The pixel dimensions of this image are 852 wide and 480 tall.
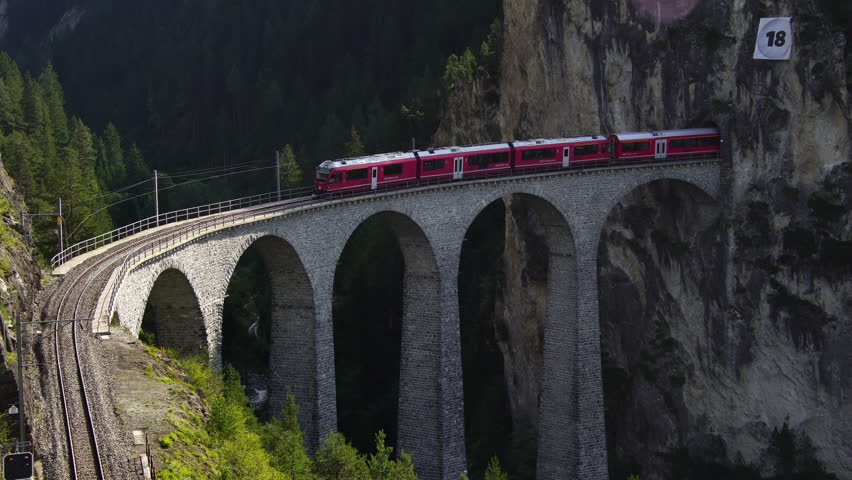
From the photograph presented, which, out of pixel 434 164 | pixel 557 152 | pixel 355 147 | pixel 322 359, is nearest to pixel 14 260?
pixel 322 359

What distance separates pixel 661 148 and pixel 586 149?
4.24 meters

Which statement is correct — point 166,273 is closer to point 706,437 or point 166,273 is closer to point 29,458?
point 29,458

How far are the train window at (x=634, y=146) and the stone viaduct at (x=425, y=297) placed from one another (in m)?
1.42

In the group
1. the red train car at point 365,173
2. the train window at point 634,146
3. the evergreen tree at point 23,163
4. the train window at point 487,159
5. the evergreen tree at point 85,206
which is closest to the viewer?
the red train car at point 365,173

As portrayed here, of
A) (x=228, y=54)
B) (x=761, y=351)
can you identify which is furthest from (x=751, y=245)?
(x=228, y=54)

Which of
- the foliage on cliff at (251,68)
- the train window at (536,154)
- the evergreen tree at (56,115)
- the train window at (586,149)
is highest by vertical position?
the foliage on cliff at (251,68)

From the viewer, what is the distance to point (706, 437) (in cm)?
6306

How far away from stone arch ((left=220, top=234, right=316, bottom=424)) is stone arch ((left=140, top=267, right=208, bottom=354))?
552 cm

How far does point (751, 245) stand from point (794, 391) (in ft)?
26.8

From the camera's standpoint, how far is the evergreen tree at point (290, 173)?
319 ft

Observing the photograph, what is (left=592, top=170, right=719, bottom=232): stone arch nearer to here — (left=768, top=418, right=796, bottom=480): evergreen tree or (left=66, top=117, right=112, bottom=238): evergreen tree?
(left=768, top=418, right=796, bottom=480): evergreen tree

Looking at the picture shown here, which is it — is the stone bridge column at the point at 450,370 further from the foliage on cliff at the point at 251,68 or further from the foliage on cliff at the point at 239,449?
the foliage on cliff at the point at 251,68

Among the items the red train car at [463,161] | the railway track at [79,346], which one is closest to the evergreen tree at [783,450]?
the red train car at [463,161]

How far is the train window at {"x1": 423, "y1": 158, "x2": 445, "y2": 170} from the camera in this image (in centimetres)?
5447
